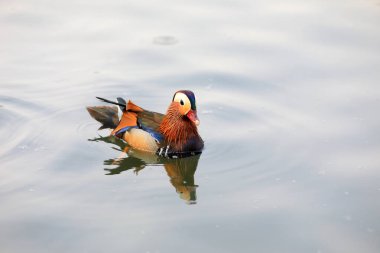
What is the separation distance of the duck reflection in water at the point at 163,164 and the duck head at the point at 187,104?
1.92ft

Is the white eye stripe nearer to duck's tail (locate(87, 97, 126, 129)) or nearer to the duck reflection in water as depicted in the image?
the duck reflection in water

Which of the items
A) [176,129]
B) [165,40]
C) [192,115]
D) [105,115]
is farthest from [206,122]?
[165,40]

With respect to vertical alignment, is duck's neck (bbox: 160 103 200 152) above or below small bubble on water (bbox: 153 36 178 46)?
below

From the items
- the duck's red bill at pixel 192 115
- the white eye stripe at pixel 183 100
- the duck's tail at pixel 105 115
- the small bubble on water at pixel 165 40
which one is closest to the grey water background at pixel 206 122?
the small bubble on water at pixel 165 40

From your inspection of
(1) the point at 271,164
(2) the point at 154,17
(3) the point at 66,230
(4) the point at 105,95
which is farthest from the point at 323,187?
(2) the point at 154,17

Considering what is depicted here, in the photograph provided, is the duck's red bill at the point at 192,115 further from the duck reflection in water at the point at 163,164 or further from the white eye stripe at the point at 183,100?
the duck reflection in water at the point at 163,164

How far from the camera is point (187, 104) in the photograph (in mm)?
10820

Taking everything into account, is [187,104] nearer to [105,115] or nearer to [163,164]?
[163,164]

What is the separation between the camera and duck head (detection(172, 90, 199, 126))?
10.7 metres

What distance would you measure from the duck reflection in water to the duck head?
59 centimetres

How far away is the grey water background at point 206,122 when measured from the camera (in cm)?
879

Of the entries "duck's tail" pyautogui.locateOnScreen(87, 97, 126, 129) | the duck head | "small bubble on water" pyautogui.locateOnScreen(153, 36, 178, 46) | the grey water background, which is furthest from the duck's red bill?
"small bubble on water" pyautogui.locateOnScreen(153, 36, 178, 46)

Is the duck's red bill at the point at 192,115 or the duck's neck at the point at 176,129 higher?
the duck's red bill at the point at 192,115

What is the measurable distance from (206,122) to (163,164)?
1263 millimetres
